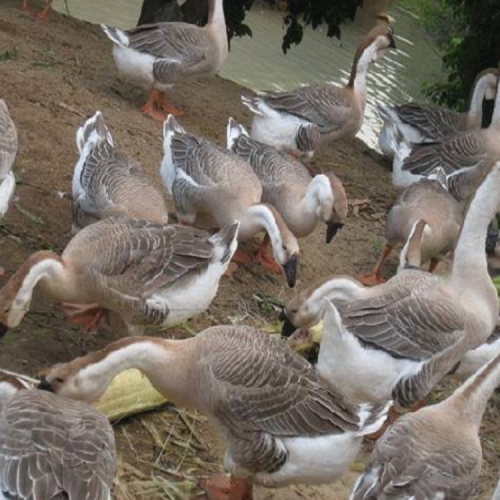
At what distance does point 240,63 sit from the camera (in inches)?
642

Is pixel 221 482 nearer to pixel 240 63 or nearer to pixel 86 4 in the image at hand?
pixel 240 63

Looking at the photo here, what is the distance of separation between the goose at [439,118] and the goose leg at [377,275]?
2532 millimetres

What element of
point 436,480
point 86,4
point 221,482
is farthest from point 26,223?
point 86,4

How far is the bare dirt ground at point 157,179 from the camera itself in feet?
19.0

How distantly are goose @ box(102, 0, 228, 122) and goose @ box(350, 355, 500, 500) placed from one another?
5590 millimetres

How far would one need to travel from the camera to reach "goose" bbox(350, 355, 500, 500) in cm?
483

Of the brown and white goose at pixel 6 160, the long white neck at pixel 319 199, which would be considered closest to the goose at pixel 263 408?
the brown and white goose at pixel 6 160

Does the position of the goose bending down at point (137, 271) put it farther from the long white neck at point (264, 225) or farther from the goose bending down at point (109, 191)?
the long white neck at point (264, 225)

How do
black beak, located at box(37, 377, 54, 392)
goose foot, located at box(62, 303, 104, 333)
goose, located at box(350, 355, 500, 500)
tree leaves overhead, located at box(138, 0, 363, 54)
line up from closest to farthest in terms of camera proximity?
black beak, located at box(37, 377, 54, 392), goose, located at box(350, 355, 500, 500), goose foot, located at box(62, 303, 104, 333), tree leaves overhead, located at box(138, 0, 363, 54)

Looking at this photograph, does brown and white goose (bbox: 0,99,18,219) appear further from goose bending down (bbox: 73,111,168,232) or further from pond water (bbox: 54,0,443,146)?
pond water (bbox: 54,0,443,146)

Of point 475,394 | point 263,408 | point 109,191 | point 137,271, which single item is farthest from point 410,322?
point 109,191

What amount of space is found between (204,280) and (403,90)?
1147 cm

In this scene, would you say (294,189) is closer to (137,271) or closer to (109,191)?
(109,191)

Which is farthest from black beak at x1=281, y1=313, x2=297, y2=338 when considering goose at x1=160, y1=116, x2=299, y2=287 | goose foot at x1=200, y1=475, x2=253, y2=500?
goose foot at x1=200, y1=475, x2=253, y2=500
